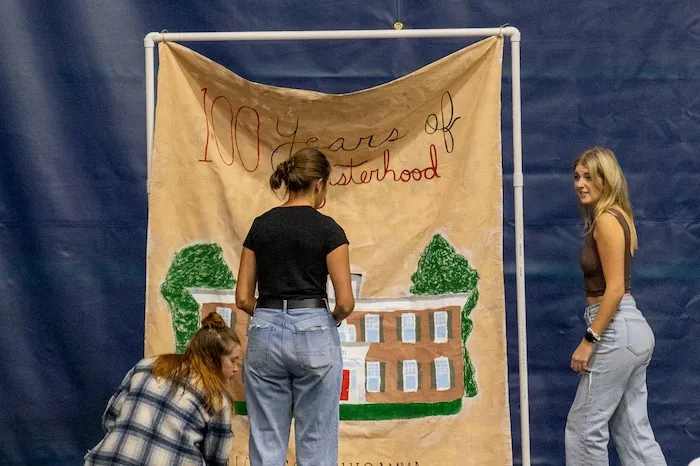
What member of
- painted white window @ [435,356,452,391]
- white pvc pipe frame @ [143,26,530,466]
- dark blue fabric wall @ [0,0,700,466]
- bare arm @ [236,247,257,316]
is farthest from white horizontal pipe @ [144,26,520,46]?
painted white window @ [435,356,452,391]

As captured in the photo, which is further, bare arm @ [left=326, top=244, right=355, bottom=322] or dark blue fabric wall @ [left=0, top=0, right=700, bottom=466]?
dark blue fabric wall @ [left=0, top=0, right=700, bottom=466]

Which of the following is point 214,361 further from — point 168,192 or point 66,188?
point 66,188

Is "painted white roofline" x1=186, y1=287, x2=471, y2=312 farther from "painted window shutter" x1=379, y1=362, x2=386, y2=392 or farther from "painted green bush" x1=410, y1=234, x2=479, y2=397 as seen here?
"painted window shutter" x1=379, y1=362, x2=386, y2=392

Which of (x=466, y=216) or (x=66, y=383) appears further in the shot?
(x=66, y=383)

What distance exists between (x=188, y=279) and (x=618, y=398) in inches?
57.5

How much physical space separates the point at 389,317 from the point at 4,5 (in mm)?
1865

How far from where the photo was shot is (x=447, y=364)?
3.46 m

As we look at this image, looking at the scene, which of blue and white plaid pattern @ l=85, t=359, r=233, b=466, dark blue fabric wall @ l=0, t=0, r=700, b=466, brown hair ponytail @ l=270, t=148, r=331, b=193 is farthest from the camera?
dark blue fabric wall @ l=0, t=0, r=700, b=466

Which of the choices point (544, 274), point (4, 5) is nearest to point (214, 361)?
point (544, 274)

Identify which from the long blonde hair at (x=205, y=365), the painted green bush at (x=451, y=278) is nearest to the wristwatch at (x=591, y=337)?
the painted green bush at (x=451, y=278)

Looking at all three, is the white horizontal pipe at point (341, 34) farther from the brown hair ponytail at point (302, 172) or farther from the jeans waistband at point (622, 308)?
the jeans waistband at point (622, 308)

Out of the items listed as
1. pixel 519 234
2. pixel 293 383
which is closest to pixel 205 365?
pixel 293 383

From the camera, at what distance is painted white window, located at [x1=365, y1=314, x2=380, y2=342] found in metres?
3.49

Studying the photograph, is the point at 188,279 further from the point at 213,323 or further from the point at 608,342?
the point at 608,342
